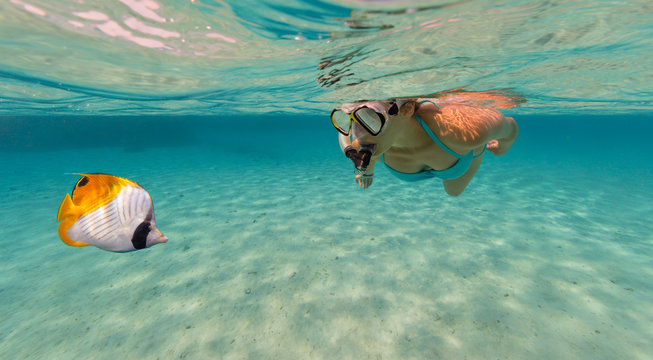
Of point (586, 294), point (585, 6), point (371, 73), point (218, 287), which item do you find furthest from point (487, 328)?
point (371, 73)

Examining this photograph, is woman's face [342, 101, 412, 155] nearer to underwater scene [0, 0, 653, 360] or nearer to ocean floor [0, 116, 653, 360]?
underwater scene [0, 0, 653, 360]

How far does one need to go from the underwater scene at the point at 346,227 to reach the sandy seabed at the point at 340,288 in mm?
37

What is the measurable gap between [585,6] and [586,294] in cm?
545

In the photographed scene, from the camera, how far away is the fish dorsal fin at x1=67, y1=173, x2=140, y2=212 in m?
1.70

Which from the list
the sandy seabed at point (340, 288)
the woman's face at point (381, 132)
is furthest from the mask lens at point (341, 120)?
the sandy seabed at point (340, 288)

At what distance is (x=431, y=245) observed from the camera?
6.50 m

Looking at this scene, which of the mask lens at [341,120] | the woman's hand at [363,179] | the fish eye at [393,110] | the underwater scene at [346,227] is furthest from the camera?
the underwater scene at [346,227]

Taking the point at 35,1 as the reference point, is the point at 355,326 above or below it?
below

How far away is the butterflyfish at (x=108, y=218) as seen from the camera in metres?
1.62

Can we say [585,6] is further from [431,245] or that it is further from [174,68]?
[174,68]

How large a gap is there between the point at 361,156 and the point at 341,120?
2.31ft

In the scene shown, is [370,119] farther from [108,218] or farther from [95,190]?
[95,190]

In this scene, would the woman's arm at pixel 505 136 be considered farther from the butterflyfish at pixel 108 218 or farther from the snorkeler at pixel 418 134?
the butterflyfish at pixel 108 218

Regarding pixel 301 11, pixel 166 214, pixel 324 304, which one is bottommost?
pixel 166 214
